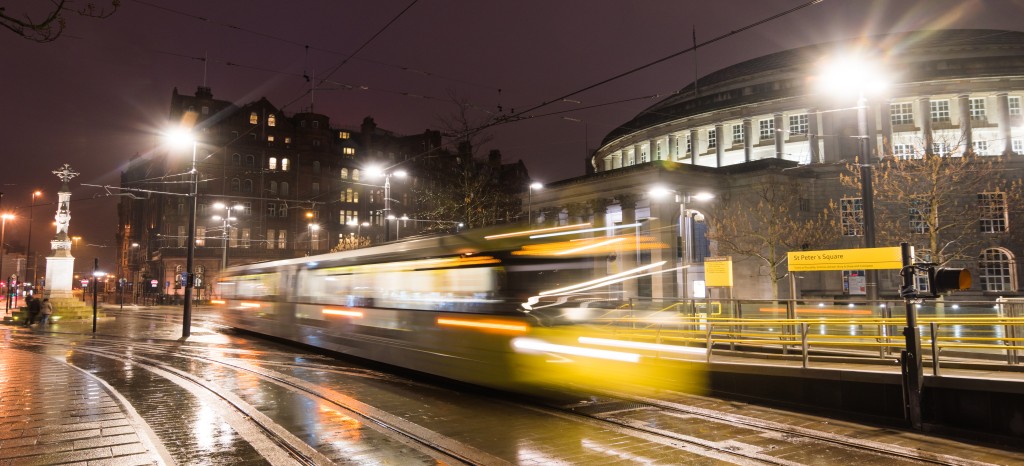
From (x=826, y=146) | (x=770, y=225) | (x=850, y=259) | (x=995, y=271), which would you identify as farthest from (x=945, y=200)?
(x=850, y=259)

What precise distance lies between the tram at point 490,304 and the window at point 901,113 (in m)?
46.8

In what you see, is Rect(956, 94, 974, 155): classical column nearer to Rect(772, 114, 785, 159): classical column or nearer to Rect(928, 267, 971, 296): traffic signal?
Rect(772, 114, 785, 159): classical column

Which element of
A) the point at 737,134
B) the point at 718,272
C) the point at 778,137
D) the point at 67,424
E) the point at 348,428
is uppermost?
the point at 737,134

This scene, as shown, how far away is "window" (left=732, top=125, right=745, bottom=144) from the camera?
59.6 meters

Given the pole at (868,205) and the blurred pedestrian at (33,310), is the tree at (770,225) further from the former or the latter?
the blurred pedestrian at (33,310)

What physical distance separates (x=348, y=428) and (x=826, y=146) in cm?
5312

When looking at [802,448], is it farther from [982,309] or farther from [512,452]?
[982,309]

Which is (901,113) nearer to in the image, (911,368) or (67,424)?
(911,368)

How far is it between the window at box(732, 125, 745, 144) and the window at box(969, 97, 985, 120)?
669 inches

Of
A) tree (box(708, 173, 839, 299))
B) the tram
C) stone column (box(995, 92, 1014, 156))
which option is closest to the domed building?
stone column (box(995, 92, 1014, 156))

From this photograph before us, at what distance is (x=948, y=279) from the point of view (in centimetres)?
959

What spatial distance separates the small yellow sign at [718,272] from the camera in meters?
20.2

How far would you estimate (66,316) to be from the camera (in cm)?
3806

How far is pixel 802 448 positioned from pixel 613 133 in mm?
67741
